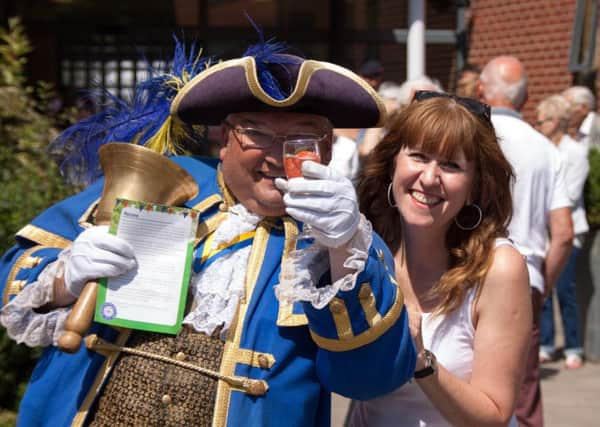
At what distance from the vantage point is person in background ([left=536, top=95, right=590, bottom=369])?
6.23 metres

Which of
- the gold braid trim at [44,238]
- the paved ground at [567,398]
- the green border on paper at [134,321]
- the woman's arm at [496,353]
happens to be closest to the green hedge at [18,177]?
the paved ground at [567,398]

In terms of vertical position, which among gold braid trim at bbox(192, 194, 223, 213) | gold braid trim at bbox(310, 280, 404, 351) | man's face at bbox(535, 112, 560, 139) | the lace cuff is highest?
gold braid trim at bbox(192, 194, 223, 213)

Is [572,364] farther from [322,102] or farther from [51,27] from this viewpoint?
[51,27]

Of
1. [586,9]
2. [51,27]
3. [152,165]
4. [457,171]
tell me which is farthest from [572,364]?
[51,27]

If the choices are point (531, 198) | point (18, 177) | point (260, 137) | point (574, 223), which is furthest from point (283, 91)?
point (574, 223)

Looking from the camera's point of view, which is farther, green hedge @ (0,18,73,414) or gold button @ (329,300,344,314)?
green hedge @ (0,18,73,414)

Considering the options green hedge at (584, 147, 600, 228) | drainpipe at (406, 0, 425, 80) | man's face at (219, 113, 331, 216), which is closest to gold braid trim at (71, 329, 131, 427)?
man's face at (219, 113, 331, 216)

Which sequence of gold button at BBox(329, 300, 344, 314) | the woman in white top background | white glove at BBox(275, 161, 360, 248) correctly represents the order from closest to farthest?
1. white glove at BBox(275, 161, 360, 248)
2. gold button at BBox(329, 300, 344, 314)
3. the woman in white top background

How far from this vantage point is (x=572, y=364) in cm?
655

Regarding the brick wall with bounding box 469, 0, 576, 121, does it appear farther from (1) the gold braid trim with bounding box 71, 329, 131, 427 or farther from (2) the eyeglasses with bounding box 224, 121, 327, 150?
(1) the gold braid trim with bounding box 71, 329, 131, 427

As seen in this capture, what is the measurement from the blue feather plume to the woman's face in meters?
0.65

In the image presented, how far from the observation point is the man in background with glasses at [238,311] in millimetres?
2268

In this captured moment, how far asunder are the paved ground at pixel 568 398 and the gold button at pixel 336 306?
10.1ft

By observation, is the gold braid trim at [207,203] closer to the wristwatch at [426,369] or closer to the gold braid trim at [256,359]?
the gold braid trim at [256,359]
